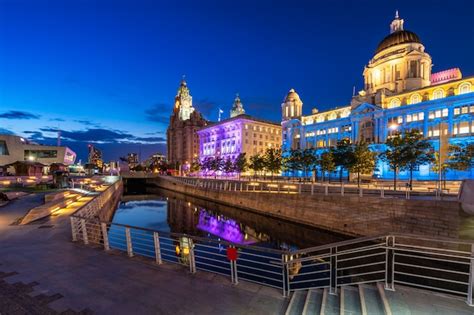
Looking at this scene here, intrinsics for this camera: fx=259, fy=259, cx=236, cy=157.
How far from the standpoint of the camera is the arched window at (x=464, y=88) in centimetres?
5796

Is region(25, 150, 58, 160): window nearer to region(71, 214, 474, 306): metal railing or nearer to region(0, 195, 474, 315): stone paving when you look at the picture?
region(71, 214, 474, 306): metal railing

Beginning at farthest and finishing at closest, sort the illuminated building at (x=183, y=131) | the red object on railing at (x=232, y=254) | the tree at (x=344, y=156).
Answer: the illuminated building at (x=183, y=131), the tree at (x=344, y=156), the red object on railing at (x=232, y=254)

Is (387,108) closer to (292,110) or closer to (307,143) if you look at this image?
(307,143)

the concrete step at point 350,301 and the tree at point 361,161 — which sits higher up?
the tree at point 361,161

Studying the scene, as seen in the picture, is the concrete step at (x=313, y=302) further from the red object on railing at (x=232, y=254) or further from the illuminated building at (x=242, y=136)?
the illuminated building at (x=242, y=136)

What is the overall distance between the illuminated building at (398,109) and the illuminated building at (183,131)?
80.4 meters

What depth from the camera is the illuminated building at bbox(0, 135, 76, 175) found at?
76.6 m

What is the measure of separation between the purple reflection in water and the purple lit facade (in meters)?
79.5

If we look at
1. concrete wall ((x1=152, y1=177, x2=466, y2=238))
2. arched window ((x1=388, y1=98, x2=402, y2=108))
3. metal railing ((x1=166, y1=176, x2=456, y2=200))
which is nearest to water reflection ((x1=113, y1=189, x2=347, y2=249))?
concrete wall ((x1=152, y1=177, x2=466, y2=238))

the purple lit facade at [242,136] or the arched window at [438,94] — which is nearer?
the arched window at [438,94]

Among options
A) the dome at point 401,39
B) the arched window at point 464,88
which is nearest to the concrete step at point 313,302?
the arched window at point 464,88

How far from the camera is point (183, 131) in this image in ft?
572

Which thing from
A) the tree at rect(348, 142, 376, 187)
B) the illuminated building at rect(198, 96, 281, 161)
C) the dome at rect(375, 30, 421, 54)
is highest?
the dome at rect(375, 30, 421, 54)

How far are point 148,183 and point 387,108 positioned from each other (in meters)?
87.7
